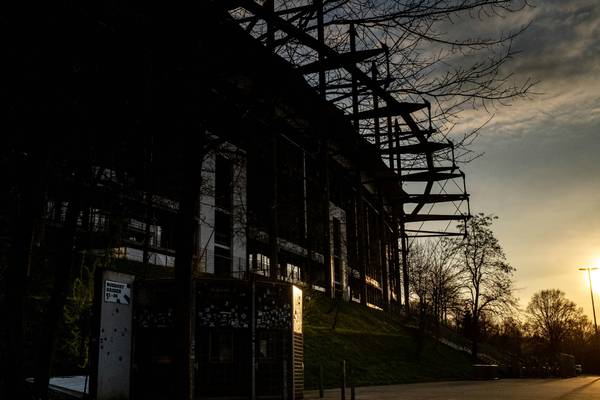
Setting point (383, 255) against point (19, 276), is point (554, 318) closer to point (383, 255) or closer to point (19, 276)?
point (383, 255)

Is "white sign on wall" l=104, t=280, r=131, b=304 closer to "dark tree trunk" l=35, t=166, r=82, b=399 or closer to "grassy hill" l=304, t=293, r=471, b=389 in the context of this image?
"dark tree trunk" l=35, t=166, r=82, b=399

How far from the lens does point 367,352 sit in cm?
2867

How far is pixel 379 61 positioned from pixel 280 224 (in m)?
41.8

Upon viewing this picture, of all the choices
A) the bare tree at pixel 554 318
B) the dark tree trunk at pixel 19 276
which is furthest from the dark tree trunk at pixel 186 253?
the bare tree at pixel 554 318

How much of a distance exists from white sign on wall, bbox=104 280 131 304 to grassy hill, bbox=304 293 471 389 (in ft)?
32.5

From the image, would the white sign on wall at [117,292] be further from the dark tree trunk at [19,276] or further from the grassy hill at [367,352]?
the grassy hill at [367,352]

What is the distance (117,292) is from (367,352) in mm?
19404

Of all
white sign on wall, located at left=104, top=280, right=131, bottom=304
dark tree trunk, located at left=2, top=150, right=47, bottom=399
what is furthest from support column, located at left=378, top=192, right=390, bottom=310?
dark tree trunk, located at left=2, top=150, right=47, bottom=399

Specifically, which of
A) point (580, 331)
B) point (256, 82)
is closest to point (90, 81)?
point (256, 82)

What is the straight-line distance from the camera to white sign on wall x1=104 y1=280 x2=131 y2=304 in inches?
438

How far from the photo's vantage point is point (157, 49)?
679cm

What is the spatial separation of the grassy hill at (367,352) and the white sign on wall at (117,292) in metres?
9.92

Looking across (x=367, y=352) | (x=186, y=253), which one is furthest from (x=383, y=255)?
(x=186, y=253)

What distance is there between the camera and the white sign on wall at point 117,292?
11125 millimetres
